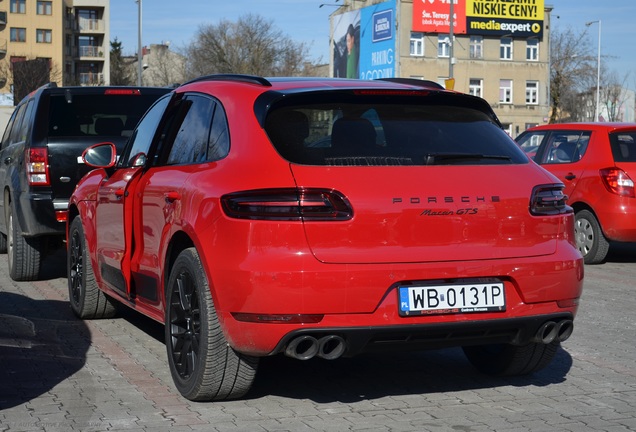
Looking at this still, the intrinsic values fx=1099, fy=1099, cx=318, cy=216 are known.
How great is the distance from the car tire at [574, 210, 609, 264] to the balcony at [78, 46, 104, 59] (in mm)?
98713

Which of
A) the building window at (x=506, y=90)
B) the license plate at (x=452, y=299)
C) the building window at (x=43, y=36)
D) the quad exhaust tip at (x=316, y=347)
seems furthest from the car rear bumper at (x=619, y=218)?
the building window at (x=43, y=36)

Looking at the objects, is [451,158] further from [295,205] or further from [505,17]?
[505,17]

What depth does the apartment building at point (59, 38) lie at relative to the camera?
97.7 m

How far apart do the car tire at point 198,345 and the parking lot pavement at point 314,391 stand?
109 millimetres

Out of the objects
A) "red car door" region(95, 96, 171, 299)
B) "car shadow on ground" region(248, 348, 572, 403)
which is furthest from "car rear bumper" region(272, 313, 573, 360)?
"red car door" region(95, 96, 171, 299)

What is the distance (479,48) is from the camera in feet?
287

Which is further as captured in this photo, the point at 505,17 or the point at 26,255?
the point at 505,17

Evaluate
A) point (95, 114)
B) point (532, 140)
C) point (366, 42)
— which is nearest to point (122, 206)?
point (95, 114)

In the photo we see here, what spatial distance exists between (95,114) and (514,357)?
221 inches

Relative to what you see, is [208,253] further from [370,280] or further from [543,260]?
[543,260]

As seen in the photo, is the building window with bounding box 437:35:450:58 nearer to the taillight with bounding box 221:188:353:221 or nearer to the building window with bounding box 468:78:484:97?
the building window with bounding box 468:78:484:97

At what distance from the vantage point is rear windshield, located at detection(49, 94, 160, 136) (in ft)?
33.4

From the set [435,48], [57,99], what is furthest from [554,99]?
[57,99]

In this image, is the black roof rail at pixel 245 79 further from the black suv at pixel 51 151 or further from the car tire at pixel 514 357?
the black suv at pixel 51 151
